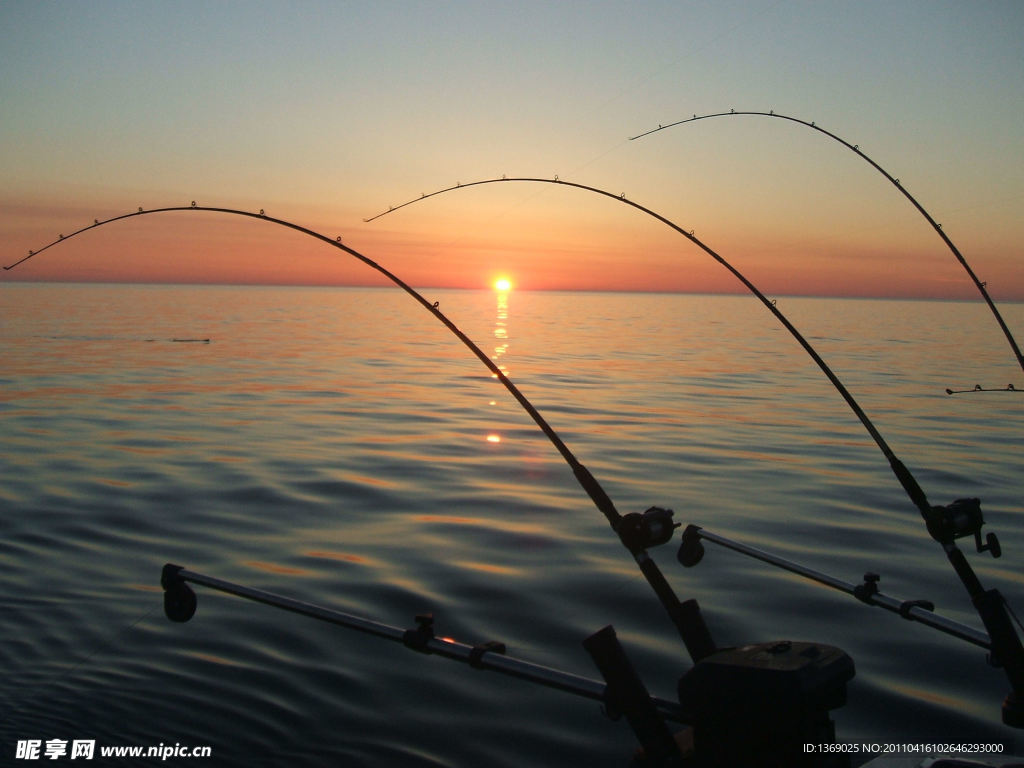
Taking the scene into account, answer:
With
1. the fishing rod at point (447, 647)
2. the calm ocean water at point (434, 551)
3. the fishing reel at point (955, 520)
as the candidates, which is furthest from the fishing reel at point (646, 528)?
the calm ocean water at point (434, 551)

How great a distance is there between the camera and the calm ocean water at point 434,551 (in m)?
4.95

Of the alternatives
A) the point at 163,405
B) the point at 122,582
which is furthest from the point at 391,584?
the point at 163,405

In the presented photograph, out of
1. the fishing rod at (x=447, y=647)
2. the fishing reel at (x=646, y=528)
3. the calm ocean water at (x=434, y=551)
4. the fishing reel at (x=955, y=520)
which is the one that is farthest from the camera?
the calm ocean water at (x=434, y=551)

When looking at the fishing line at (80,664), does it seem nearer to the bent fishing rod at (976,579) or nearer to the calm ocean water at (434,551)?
the calm ocean water at (434,551)

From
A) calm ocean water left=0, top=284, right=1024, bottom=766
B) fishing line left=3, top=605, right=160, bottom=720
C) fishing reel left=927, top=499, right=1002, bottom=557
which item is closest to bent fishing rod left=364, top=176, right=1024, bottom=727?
fishing reel left=927, top=499, right=1002, bottom=557

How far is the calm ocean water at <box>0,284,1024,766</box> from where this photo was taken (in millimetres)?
4949

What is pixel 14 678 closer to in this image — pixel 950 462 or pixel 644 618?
pixel 644 618

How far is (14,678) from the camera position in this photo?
5188 millimetres

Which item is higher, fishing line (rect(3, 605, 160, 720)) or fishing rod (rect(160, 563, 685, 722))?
fishing rod (rect(160, 563, 685, 722))

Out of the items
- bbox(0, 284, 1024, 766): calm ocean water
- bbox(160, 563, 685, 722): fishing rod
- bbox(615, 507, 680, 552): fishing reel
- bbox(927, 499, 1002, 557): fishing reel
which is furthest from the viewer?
bbox(0, 284, 1024, 766): calm ocean water

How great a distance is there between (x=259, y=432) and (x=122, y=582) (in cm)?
781

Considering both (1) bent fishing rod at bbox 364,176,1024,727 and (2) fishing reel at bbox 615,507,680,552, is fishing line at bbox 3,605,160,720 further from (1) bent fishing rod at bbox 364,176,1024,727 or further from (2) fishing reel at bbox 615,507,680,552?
(1) bent fishing rod at bbox 364,176,1024,727

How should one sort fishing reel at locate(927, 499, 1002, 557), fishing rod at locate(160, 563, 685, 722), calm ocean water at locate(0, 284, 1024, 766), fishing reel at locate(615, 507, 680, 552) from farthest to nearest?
calm ocean water at locate(0, 284, 1024, 766), fishing reel at locate(927, 499, 1002, 557), fishing reel at locate(615, 507, 680, 552), fishing rod at locate(160, 563, 685, 722)

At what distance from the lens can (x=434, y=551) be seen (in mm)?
8406
